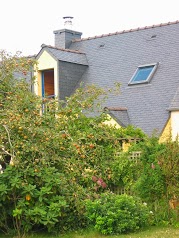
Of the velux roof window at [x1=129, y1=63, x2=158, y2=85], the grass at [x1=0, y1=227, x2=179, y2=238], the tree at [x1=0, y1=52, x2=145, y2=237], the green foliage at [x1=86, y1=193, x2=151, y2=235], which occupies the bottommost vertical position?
the grass at [x1=0, y1=227, x2=179, y2=238]

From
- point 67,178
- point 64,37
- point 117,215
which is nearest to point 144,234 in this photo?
point 117,215

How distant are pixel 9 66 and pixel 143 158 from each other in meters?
4.08

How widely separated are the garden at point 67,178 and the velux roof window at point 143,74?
9.68 m

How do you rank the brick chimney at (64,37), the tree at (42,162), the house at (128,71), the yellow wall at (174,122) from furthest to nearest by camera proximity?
1. the brick chimney at (64,37)
2. the house at (128,71)
3. the yellow wall at (174,122)
4. the tree at (42,162)

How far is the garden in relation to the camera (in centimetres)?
1319

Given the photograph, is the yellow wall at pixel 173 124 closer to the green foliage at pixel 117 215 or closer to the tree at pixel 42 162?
the tree at pixel 42 162

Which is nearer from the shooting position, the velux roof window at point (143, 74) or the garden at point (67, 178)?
the garden at point (67, 178)

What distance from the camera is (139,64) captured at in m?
26.1

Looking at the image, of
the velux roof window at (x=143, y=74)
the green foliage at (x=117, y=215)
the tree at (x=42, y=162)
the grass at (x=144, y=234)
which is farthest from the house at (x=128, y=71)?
the grass at (x=144, y=234)

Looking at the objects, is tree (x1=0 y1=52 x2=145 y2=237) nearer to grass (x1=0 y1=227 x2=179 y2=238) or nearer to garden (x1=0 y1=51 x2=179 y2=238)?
garden (x1=0 y1=51 x2=179 y2=238)

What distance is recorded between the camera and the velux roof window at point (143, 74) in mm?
A: 24894

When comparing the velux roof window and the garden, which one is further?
the velux roof window

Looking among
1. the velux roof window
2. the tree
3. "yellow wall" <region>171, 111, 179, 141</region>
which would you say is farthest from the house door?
the tree

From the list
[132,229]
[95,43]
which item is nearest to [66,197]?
[132,229]
